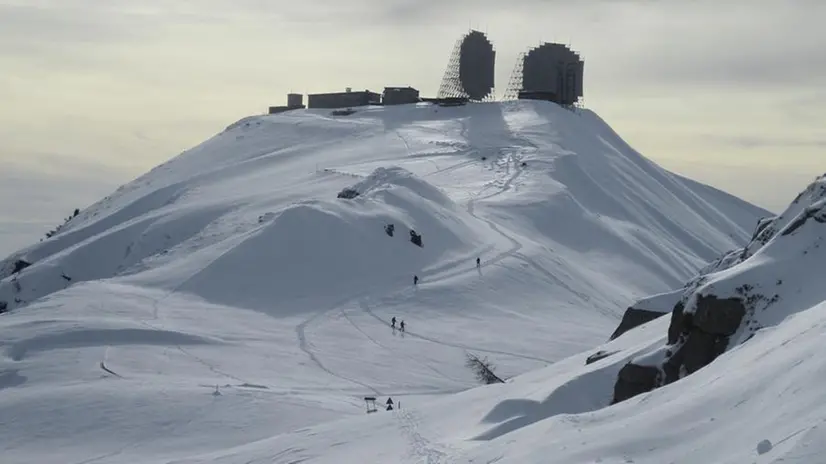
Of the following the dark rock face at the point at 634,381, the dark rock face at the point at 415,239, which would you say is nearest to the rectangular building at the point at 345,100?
the dark rock face at the point at 415,239

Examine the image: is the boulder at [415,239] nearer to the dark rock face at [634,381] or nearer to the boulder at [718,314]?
the dark rock face at [634,381]

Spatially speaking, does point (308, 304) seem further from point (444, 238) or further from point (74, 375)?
point (74, 375)

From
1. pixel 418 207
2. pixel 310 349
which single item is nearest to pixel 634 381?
pixel 310 349

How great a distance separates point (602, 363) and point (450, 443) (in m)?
5.03

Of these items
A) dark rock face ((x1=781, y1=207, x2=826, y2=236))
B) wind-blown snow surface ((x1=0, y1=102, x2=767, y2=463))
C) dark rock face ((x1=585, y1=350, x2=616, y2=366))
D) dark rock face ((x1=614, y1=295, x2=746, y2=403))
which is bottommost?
wind-blown snow surface ((x1=0, y1=102, x2=767, y2=463))

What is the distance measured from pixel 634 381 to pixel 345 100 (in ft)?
315

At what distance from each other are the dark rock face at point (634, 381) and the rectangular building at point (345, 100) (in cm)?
9443

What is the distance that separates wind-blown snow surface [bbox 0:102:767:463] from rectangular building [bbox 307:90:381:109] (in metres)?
11.0

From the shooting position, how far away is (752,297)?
21219mm

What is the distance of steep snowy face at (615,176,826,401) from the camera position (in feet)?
68.8

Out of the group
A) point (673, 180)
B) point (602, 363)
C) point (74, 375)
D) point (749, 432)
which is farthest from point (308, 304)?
point (673, 180)

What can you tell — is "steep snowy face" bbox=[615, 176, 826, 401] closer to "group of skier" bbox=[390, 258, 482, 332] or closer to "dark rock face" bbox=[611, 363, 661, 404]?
"dark rock face" bbox=[611, 363, 661, 404]

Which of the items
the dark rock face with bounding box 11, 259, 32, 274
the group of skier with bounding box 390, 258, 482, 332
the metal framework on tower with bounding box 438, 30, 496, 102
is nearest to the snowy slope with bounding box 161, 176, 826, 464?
the group of skier with bounding box 390, 258, 482, 332

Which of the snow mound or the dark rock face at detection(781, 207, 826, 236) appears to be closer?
the dark rock face at detection(781, 207, 826, 236)
